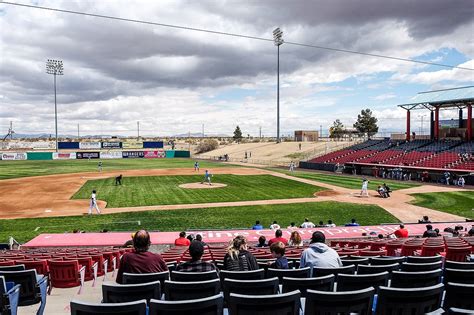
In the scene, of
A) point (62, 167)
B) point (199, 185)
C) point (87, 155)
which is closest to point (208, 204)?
point (199, 185)

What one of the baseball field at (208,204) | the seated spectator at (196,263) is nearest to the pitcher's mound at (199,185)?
the baseball field at (208,204)

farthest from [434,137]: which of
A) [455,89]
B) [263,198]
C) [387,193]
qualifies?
[263,198]

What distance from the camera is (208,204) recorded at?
97.2 ft

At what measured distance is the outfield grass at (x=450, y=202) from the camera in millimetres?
26656

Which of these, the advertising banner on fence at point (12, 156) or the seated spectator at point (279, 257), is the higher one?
the advertising banner on fence at point (12, 156)

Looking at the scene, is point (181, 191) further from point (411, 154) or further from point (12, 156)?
point (12, 156)

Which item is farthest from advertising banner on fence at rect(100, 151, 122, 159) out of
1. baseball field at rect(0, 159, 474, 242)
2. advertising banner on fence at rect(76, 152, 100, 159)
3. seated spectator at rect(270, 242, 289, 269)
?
seated spectator at rect(270, 242, 289, 269)

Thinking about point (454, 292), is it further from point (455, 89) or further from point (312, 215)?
point (455, 89)

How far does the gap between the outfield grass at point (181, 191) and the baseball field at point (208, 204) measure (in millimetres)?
86

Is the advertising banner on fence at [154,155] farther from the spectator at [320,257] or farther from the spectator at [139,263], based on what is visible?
the spectator at [320,257]

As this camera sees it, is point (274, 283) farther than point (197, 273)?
No

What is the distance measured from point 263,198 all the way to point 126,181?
20.0 m

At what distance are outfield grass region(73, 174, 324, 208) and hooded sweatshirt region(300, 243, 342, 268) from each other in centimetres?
2462

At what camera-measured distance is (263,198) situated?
32.5 m
